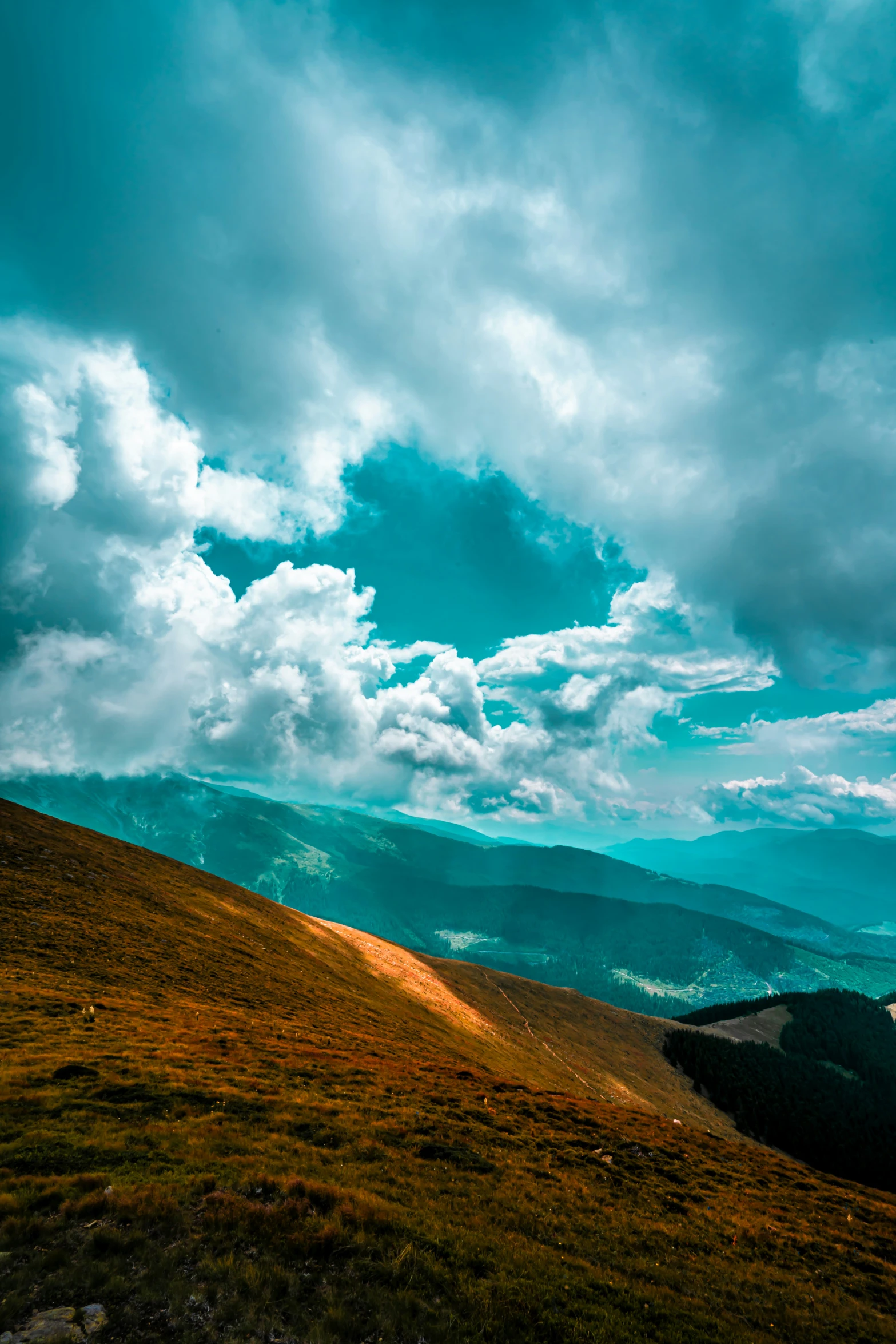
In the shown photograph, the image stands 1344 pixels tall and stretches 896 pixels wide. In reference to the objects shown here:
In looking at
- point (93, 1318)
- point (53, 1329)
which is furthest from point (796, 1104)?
point (53, 1329)

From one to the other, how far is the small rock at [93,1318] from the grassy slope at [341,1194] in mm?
223

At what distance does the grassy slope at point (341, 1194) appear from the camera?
36.0 ft

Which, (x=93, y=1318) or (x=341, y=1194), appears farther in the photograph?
(x=341, y=1194)

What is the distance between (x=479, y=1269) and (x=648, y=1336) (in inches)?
169

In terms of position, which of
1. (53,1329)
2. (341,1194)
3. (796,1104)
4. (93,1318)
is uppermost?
(53,1329)

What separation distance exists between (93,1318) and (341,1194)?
26.4ft

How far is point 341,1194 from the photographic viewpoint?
15.2 metres

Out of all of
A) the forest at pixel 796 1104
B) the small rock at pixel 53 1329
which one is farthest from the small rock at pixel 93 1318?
the forest at pixel 796 1104

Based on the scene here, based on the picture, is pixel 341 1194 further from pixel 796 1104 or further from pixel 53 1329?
pixel 796 1104

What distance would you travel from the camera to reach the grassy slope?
36.0 ft

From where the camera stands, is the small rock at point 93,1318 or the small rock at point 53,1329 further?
the small rock at point 93,1318

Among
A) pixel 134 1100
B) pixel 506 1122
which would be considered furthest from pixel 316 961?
pixel 134 1100

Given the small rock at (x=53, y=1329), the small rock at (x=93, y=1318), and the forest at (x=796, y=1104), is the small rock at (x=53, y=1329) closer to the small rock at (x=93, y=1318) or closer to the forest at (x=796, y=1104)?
the small rock at (x=93, y=1318)

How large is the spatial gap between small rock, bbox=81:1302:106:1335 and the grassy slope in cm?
22
